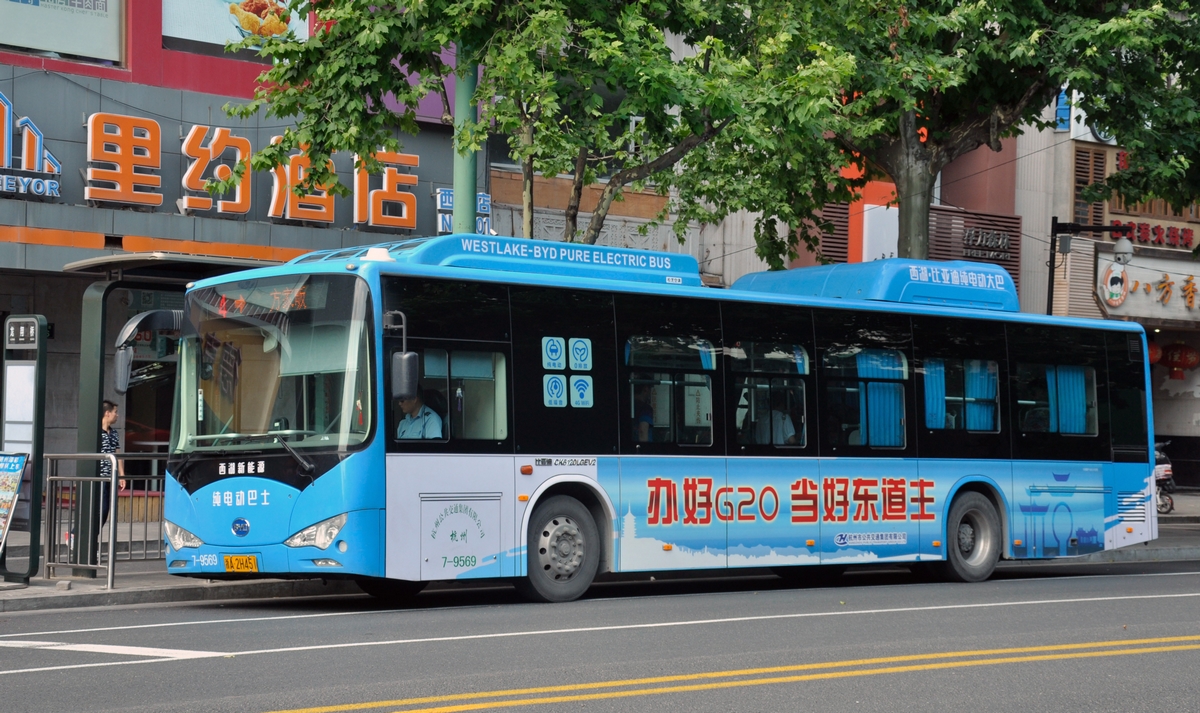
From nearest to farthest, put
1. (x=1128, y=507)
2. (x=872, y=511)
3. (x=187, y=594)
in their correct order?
(x=187, y=594)
(x=872, y=511)
(x=1128, y=507)

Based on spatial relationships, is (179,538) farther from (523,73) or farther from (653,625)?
(523,73)

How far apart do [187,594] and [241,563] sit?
1.59 m

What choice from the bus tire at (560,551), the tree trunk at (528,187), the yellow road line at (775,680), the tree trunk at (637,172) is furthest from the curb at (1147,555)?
the yellow road line at (775,680)

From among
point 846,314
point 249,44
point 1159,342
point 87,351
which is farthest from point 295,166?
point 1159,342

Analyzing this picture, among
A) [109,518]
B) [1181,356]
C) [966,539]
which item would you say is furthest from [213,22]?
[1181,356]

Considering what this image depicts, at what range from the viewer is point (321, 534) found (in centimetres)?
1222

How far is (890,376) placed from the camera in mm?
16531

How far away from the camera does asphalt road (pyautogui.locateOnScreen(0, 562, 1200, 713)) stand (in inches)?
303

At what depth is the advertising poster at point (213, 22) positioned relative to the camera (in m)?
21.5

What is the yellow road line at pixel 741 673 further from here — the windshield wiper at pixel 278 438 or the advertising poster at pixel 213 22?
the advertising poster at pixel 213 22

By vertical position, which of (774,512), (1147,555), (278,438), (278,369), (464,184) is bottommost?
(1147,555)

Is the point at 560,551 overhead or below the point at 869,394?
below

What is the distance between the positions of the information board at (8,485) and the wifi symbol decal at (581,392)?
16.1ft

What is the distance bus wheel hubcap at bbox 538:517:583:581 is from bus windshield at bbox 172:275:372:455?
2.15m
